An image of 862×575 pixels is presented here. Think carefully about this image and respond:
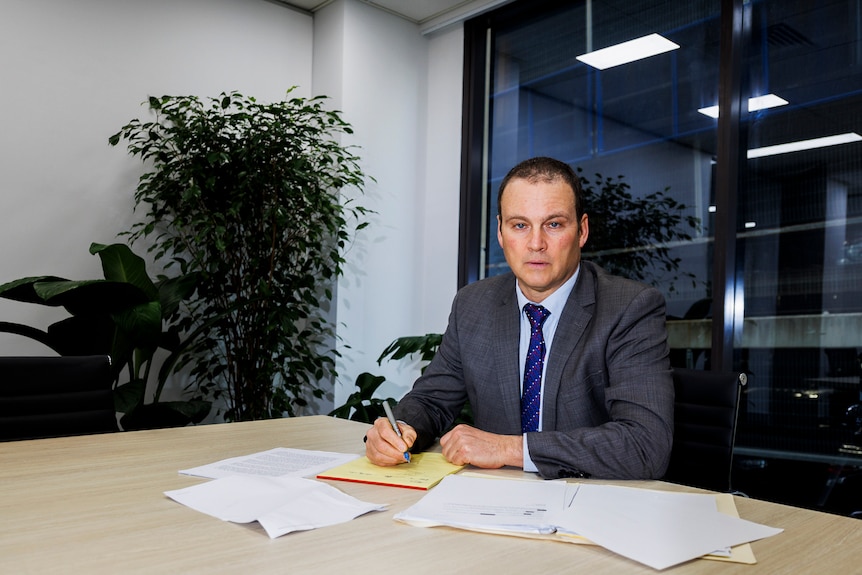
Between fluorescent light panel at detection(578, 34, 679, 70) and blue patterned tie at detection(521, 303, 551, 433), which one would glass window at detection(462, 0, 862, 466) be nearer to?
fluorescent light panel at detection(578, 34, 679, 70)

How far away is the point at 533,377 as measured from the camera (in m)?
1.79

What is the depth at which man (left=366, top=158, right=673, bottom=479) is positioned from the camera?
1.55 m

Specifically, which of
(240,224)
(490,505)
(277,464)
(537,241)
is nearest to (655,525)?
(490,505)

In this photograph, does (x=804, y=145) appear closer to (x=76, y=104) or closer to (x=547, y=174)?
(x=547, y=174)

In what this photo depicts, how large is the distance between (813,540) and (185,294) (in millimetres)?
2977

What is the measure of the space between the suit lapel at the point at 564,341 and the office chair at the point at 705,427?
0.51 meters

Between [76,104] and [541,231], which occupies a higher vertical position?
[76,104]

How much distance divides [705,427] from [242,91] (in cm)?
356

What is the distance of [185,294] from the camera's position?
11.1 ft

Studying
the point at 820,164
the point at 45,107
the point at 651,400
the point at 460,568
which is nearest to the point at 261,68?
the point at 45,107

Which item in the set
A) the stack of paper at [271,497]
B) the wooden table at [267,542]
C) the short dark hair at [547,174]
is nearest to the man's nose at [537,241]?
the short dark hair at [547,174]

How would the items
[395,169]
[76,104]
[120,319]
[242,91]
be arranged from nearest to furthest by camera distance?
[120,319] < [76,104] < [242,91] < [395,169]

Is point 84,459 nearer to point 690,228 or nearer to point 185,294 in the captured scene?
point 185,294

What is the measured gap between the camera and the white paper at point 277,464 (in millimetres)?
1382
